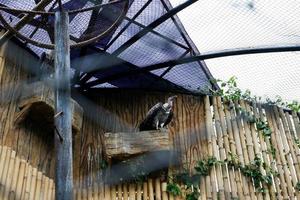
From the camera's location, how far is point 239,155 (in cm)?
409

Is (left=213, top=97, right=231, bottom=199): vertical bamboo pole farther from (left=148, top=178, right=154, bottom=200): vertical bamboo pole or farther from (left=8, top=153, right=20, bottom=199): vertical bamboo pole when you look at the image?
(left=8, top=153, right=20, bottom=199): vertical bamboo pole

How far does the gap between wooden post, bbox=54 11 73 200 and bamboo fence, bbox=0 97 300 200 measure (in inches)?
92.9

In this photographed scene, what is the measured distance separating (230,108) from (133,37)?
46.7 inches

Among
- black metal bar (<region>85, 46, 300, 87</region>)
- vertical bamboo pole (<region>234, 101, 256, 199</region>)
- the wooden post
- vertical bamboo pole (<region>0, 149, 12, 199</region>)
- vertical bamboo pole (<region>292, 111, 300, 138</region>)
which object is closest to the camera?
the wooden post

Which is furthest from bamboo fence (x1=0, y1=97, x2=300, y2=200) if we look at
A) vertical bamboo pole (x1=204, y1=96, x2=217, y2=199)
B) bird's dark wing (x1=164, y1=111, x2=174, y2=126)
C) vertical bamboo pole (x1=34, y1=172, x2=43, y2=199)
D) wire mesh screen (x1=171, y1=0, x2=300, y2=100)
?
vertical bamboo pole (x1=34, y1=172, x2=43, y2=199)

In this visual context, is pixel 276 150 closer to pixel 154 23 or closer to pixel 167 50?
pixel 167 50

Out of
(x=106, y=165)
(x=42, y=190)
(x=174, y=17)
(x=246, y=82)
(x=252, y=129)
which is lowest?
(x=42, y=190)

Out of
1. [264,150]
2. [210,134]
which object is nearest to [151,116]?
[210,134]

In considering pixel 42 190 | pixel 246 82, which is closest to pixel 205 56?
pixel 246 82

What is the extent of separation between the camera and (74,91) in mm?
4613

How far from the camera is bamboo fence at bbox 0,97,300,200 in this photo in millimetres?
3926

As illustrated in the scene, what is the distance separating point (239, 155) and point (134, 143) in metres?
0.96

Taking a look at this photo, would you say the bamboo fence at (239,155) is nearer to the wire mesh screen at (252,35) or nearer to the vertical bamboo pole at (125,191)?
the vertical bamboo pole at (125,191)

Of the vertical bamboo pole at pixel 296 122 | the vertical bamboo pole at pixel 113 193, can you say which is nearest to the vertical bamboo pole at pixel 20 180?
the vertical bamboo pole at pixel 113 193
